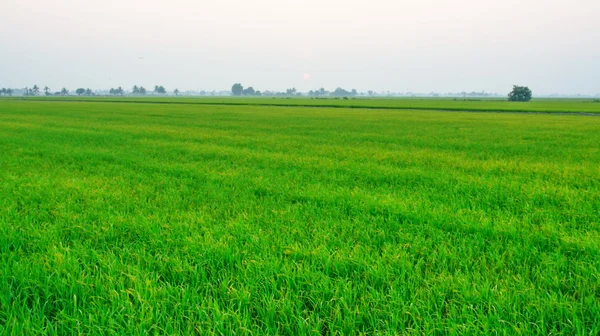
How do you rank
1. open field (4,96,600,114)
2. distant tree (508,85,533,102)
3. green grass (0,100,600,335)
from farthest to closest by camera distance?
distant tree (508,85,533,102) < open field (4,96,600,114) < green grass (0,100,600,335)

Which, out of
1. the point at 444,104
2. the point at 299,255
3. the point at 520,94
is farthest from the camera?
the point at 520,94

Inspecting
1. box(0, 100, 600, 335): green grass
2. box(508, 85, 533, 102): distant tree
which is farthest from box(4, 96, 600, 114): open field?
box(0, 100, 600, 335): green grass

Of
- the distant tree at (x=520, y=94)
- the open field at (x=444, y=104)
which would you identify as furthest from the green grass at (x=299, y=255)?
the distant tree at (x=520, y=94)

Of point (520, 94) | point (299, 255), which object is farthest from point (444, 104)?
point (520, 94)

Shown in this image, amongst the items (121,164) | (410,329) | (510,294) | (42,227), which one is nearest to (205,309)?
(410,329)

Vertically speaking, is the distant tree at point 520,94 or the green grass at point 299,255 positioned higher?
the distant tree at point 520,94

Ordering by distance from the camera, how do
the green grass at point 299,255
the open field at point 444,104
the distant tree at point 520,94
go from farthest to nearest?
the distant tree at point 520,94, the open field at point 444,104, the green grass at point 299,255

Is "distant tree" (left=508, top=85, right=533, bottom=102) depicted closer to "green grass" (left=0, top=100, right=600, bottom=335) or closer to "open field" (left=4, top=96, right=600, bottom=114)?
"open field" (left=4, top=96, right=600, bottom=114)

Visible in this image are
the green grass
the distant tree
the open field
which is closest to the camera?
the green grass

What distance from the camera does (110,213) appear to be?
181 inches

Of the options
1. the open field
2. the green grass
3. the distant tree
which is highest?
the distant tree

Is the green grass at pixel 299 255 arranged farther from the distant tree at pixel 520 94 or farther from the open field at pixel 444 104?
the distant tree at pixel 520 94

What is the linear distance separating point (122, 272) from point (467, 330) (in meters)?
2.51

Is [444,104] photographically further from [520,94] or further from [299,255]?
[520,94]
